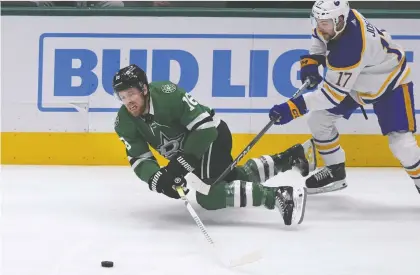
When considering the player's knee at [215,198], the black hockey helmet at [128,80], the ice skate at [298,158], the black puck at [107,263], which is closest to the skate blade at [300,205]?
the player's knee at [215,198]

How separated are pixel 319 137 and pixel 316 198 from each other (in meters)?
0.30

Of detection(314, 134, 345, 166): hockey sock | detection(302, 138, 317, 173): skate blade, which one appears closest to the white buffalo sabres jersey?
detection(314, 134, 345, 166): hockey sock

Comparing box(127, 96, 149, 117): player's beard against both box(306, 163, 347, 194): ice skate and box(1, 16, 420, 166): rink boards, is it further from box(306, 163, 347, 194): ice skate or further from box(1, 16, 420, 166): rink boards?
box(1, 16, 420, 166): rink boards

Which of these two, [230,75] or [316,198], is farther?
[230,75]

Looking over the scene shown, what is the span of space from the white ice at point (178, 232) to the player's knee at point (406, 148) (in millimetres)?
239

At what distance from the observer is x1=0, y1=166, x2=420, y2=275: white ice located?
7.82ft

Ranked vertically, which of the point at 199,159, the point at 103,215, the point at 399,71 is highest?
the point at 399,71

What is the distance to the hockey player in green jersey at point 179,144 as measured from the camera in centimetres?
286

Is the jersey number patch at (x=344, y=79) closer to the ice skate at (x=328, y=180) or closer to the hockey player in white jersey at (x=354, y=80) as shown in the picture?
the hockey player in white jersey at (x=354, y=80)

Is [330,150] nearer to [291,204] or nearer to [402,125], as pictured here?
[402,125]

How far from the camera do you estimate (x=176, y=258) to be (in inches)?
97.0

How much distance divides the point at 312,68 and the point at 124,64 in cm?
136

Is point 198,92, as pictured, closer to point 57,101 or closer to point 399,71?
point 57,101

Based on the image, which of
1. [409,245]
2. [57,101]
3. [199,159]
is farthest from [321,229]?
[57,101]
